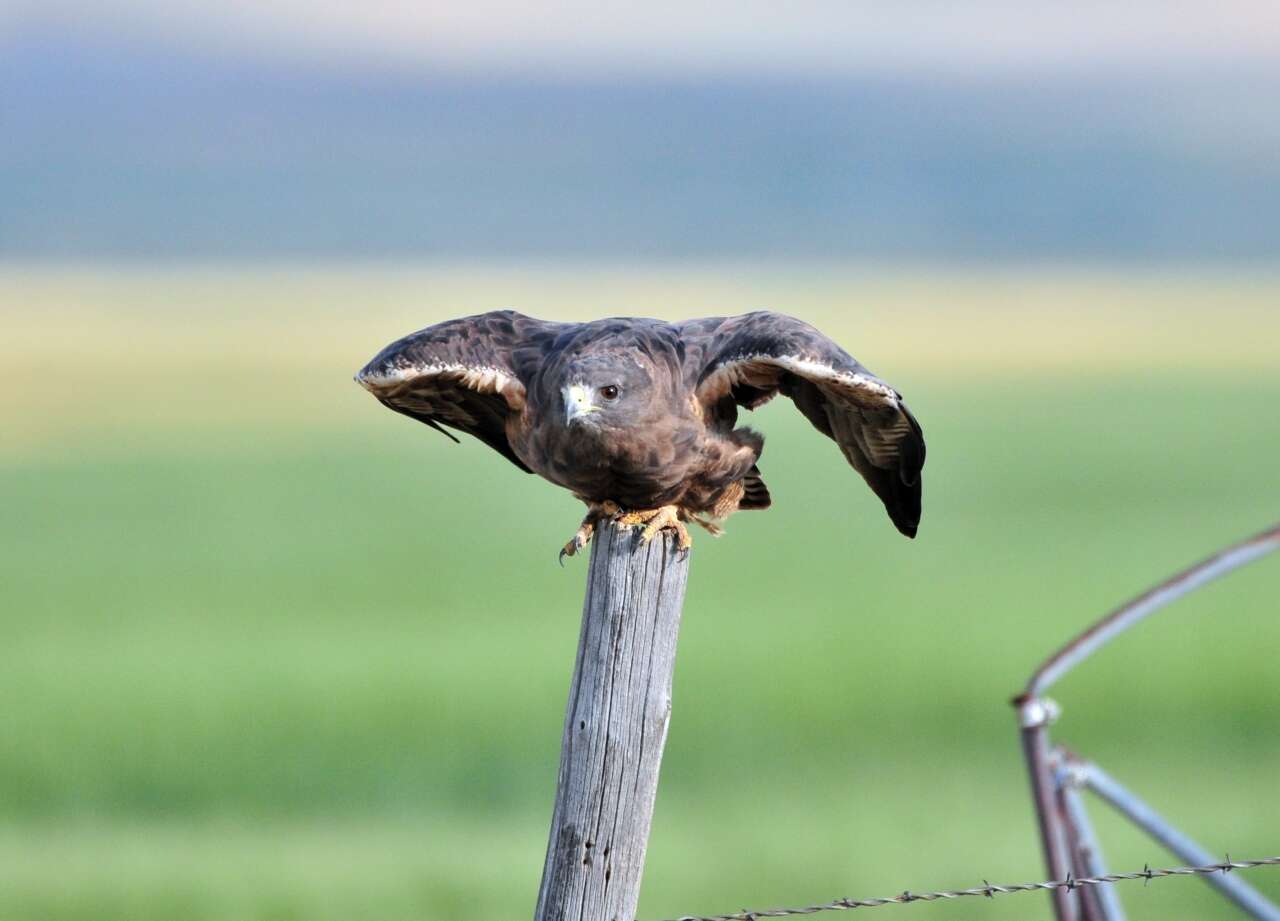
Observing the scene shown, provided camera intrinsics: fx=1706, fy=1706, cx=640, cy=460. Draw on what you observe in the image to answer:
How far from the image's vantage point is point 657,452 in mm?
3721

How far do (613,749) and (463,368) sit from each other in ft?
3.50

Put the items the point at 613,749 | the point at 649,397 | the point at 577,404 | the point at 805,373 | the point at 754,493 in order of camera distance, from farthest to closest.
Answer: the point at 754,493, the point at 649,397, the point at 577,404, the point at 805,373, the point at 613,749

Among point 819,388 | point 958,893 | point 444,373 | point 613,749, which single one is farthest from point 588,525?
point 958,893

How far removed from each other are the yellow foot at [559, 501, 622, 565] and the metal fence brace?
1005 mm

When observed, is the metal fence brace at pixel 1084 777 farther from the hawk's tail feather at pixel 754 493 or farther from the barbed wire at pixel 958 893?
the hawk's tail feather at pixel 754 493

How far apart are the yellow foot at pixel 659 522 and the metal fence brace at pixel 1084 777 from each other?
34.9 inches

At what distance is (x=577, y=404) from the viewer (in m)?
3.58

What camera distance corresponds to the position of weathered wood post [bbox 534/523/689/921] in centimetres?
301

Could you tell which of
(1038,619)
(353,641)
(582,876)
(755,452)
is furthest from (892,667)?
(582,876)

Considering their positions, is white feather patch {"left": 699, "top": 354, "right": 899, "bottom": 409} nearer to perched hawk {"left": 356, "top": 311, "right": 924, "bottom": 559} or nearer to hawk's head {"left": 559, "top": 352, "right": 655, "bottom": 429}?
perched hawk {"left": 356, "top": 311, "right": 924, "bottom": 559}

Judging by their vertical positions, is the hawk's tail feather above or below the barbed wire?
above

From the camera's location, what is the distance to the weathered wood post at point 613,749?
9.87 feet

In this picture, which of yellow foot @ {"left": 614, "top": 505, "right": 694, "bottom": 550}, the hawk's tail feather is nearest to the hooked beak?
yellow foot @ {"left": 614, "top": 505, "right": 694, "bottom": 550}

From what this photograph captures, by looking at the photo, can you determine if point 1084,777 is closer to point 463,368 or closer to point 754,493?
point 754,493
